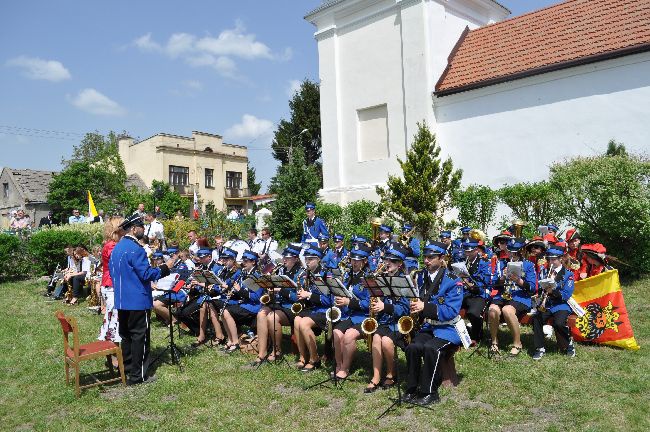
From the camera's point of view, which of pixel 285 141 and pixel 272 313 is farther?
pixel 285 141

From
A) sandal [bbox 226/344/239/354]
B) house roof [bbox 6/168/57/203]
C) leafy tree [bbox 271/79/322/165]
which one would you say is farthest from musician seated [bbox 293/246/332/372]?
house roof [bbox 6/168/57/203]

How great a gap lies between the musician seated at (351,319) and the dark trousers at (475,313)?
2.07m

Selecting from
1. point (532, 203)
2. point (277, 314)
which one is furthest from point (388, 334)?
point (532, 203)

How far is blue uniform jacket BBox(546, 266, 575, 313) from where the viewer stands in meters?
7.92

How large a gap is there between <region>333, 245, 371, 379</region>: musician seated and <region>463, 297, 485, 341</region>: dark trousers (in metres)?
2.07

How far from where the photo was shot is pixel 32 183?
50.0 meters

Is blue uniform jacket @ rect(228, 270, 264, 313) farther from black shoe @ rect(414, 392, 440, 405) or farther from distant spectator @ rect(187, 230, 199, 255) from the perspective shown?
black shoe @ rect(414, 392, 440, 405)

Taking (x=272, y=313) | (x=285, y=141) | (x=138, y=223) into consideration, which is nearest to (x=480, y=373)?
(x=272, y=313)

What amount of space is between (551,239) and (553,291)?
298 cm

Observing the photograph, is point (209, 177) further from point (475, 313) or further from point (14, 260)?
point (475, 313)

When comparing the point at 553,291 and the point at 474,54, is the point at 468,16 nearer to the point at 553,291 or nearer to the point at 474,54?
the point at 474,54

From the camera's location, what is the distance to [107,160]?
4512cm

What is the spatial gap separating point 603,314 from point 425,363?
366 centimetres

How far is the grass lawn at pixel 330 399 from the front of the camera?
593 centimetres
